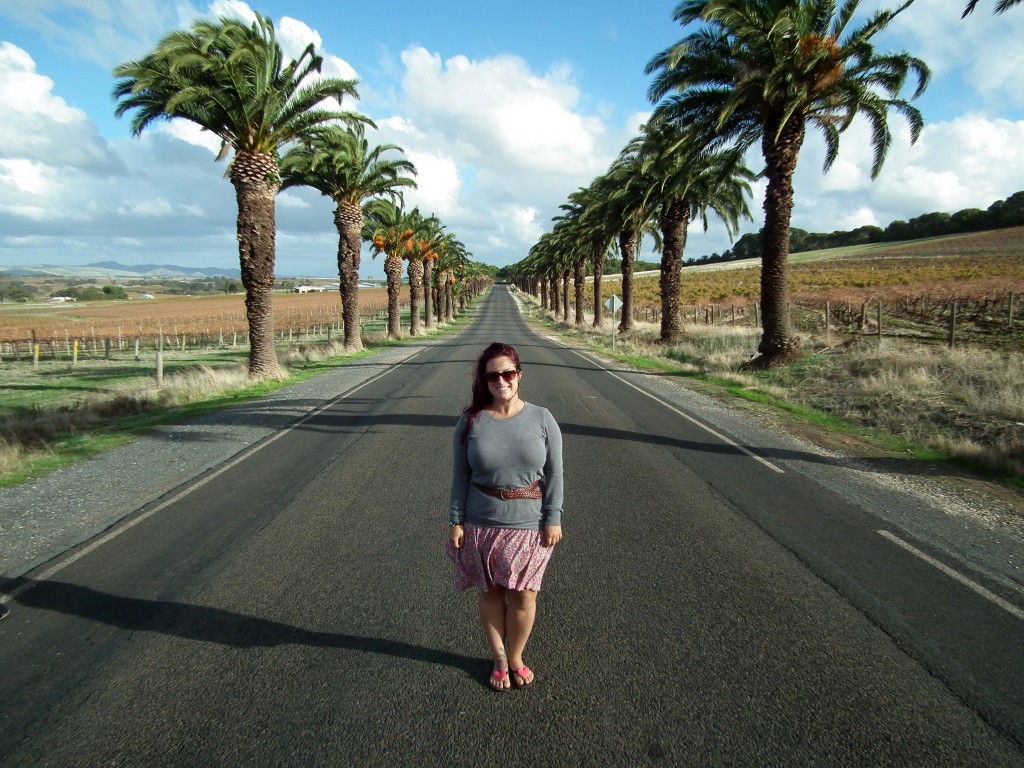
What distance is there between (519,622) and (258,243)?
667 inches

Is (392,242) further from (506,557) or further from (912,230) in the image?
(912,230)

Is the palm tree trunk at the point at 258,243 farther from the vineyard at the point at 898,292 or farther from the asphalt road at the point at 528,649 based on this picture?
the vineyard at the point at 898,292

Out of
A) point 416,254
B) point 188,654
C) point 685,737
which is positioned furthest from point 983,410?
point 416,254

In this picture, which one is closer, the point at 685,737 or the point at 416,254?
the point at 685,737

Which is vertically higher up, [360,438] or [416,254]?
[416,254]

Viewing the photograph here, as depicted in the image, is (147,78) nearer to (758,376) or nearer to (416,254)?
(758,376)

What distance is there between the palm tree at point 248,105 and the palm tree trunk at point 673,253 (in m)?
13.4

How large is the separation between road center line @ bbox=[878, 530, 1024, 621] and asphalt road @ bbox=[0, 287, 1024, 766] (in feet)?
0.09

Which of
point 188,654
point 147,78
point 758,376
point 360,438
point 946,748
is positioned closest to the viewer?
point 946,748

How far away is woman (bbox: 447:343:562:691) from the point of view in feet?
10.2

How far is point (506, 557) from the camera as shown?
315 cm

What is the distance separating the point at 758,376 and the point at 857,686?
47.8ft

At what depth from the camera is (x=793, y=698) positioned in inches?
125

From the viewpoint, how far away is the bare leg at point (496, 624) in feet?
10.8
